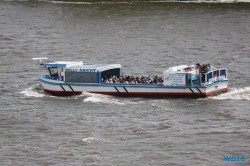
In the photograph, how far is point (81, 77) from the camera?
8894 centimetres

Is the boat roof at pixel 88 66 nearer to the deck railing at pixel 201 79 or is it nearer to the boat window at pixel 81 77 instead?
the boat window at pixel 81 77

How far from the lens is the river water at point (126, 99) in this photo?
224ft

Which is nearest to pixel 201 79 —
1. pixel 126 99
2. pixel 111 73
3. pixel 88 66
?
pixel 126 99

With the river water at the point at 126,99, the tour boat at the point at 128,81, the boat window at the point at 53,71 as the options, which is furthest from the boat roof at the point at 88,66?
the river water at the point at 126,99

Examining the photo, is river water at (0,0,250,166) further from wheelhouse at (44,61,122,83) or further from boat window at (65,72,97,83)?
wheelhouse at (44,61,122,83)

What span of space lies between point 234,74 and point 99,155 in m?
35.9

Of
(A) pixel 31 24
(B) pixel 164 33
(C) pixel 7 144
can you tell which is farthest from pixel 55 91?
(A) pixel 31 24

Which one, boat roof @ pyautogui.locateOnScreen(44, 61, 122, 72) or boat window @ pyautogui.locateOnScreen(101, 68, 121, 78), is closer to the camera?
boat roof @ pyautogui.locateOnScreen(44, 61, 122, 72)

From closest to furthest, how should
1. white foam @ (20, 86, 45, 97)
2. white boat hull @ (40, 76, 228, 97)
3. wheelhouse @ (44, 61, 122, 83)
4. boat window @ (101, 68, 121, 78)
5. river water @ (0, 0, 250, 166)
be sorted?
river water @ (0, 0, 250, 166), white boat hull @ (40, 76, 228, 97), wheelhouse @ (44, 61, 122, 83), boat window @ (101, 68, 121, 78), white foam @ (20, 86, 45, 97)

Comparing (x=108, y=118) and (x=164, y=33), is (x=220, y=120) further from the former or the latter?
(x=164, y=33)

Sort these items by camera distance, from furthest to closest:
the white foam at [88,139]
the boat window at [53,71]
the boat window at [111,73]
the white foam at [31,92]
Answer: the boat window at [53,71], the white foam at [31,92], the boat window at [111,73], the white foam at [88,139]

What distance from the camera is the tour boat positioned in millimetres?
85375

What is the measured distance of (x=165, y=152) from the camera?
6738 cm

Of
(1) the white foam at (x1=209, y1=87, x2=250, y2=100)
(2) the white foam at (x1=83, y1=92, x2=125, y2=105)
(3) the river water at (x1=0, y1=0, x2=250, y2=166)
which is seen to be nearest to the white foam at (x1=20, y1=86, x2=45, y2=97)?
(3) the river water at (x1=0, y1=0, x2=250, y2=166)
